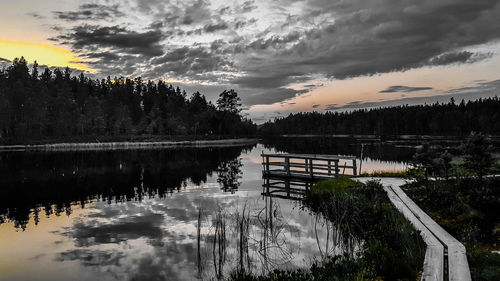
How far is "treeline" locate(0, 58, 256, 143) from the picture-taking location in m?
95.7

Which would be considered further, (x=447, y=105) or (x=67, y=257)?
(x=447, y=105)

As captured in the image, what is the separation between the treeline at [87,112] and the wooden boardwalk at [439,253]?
99319 mm

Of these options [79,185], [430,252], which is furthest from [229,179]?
[430,252]

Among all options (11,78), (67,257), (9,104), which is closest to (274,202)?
(67,257)

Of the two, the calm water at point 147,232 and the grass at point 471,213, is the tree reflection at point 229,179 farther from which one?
the grass at point 471,213

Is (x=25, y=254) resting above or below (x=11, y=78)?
below

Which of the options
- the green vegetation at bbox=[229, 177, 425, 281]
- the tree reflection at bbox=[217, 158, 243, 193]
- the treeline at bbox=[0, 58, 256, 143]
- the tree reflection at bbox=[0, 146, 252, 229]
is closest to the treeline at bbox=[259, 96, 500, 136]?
the treeline at bbox=[0, 58, 256, 143]

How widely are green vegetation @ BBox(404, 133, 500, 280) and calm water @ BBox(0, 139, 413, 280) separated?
4251 mm

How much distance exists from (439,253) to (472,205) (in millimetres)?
6359

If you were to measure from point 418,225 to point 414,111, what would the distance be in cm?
20402

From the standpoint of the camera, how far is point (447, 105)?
641 feet

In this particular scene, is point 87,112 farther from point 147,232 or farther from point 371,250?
point 371,250

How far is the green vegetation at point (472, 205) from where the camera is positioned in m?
8.12

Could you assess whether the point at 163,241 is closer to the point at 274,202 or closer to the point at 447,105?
the point at 274,202
